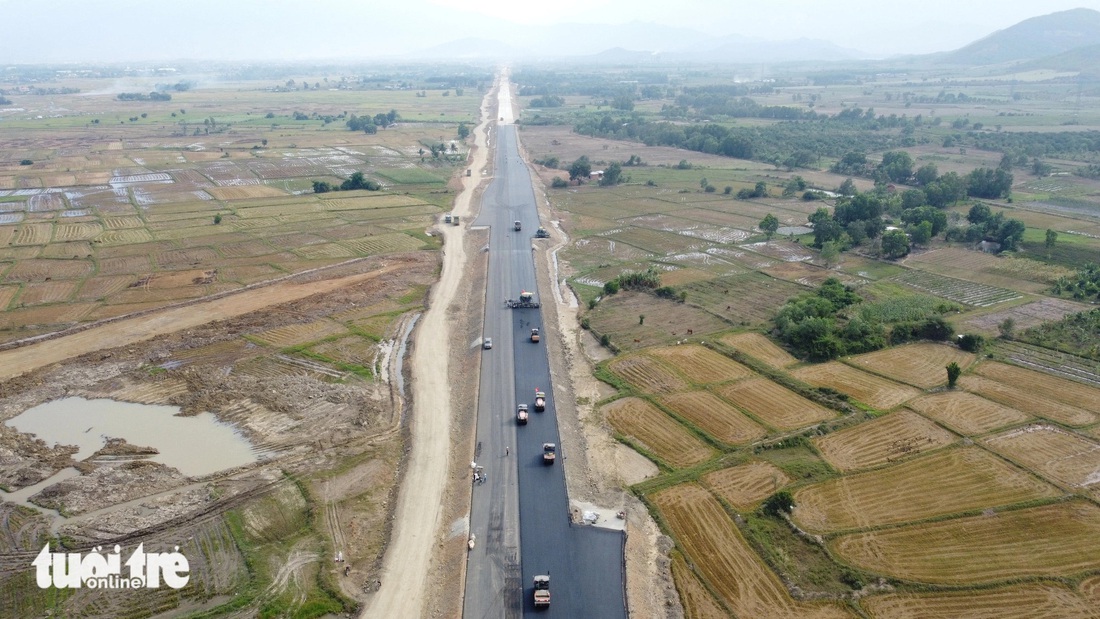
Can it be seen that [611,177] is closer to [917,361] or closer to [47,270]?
[917,361]

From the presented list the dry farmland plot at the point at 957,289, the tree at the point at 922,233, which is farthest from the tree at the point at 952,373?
the tree at the point at 922,233

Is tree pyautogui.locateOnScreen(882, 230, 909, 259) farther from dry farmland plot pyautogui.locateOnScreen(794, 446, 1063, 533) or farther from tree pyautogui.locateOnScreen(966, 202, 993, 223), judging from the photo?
dry farmland plot pyautogui.locateOnScreen(794, 446, 1063, 533)

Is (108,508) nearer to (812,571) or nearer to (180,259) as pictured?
(812,571)

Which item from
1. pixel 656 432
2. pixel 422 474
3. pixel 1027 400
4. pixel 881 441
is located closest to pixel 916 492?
pixel 881 441

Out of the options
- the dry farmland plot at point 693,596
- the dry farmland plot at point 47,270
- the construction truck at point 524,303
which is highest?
the dry farmland plot at point 47,270

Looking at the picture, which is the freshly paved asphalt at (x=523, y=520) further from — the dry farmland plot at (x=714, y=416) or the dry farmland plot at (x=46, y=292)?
the dry farmland plot at (x=46, y=292)

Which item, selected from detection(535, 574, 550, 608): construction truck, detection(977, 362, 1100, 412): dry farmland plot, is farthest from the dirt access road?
detection(977, 362, 1100, 412): dry farmland plot
